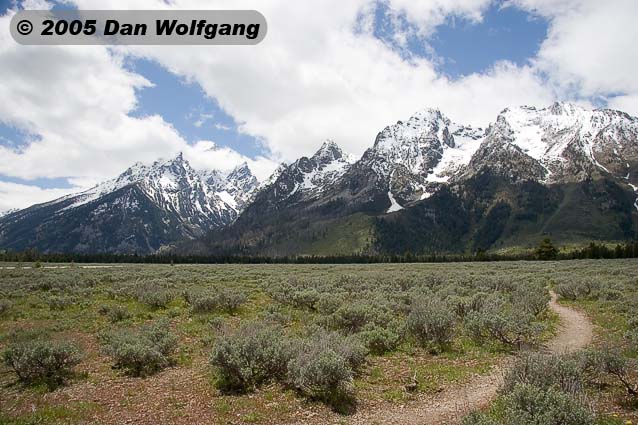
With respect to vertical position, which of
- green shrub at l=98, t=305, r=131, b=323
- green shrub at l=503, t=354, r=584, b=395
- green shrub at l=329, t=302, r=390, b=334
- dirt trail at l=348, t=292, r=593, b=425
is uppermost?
green shrub at l=503, t=354, r=584, b=395

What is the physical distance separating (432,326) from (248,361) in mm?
8726

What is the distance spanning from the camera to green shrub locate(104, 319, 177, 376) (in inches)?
584

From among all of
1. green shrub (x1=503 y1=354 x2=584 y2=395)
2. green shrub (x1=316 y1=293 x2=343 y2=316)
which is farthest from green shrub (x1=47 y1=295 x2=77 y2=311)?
green shrub (x1=503 y1=354 x2=584 y2=395)

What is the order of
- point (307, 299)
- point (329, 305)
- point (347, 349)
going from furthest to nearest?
point (307, 299) < point (329, 305) < point (347, 349)

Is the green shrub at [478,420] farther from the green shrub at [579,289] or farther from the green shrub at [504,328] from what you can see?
the green shrub at [579,289]

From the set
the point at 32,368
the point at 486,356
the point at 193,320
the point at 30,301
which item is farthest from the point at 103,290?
the point at 486,356

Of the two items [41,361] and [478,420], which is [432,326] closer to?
[478,420]

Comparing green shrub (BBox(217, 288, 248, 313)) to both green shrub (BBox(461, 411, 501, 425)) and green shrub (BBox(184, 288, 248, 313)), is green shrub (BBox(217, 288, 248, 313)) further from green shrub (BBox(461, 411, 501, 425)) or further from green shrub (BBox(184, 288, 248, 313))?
green shrub (BBox(461, 411, 501, 425))

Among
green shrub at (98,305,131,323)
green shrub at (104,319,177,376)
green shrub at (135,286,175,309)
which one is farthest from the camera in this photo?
green shrub at (135,286,175,309)

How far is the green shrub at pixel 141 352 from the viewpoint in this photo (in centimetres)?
1483

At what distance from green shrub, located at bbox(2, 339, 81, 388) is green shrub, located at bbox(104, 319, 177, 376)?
5.46ft

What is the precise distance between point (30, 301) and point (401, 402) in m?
31.1

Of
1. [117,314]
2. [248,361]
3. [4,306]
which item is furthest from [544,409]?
[4,306]

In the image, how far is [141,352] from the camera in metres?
14.9
